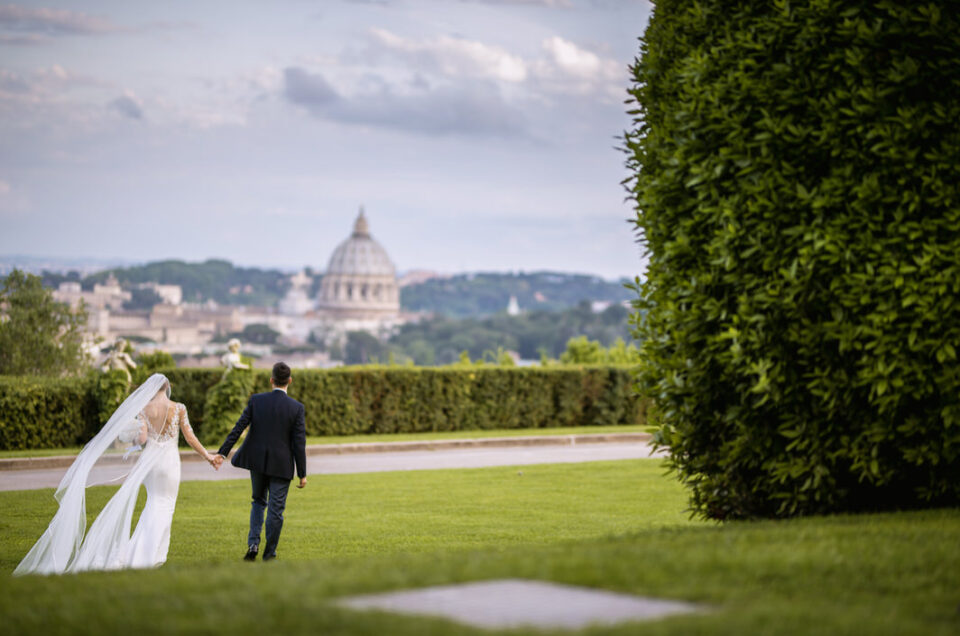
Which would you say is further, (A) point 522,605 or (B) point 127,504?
(B) point 127,504

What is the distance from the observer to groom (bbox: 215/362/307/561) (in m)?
10.3

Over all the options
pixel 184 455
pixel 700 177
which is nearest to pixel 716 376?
pixel 700 177

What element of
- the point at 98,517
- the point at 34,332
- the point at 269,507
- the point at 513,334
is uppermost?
the point at 513,334

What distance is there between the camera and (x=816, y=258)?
303 inches

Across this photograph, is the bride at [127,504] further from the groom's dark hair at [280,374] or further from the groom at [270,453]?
the groom's dark hair at [280,374]

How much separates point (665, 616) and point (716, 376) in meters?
3.95

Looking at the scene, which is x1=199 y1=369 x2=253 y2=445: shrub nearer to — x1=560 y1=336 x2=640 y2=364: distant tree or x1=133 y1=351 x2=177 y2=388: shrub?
x1=133 y1=351 x2=177 y2=388: shrub

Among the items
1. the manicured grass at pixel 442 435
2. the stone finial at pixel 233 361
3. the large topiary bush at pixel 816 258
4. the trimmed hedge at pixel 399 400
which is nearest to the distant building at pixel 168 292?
the trimmed hedge at pixel 399 400

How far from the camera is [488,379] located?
28.9 metres

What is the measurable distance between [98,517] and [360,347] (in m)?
162

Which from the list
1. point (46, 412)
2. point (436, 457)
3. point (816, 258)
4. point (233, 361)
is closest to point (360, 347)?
point (233, 361)

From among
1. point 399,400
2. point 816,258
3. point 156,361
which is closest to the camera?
point 816,258

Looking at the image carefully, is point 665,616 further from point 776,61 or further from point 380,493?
point 380,493

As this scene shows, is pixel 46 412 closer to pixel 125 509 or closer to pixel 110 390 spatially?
pixel 110 390
